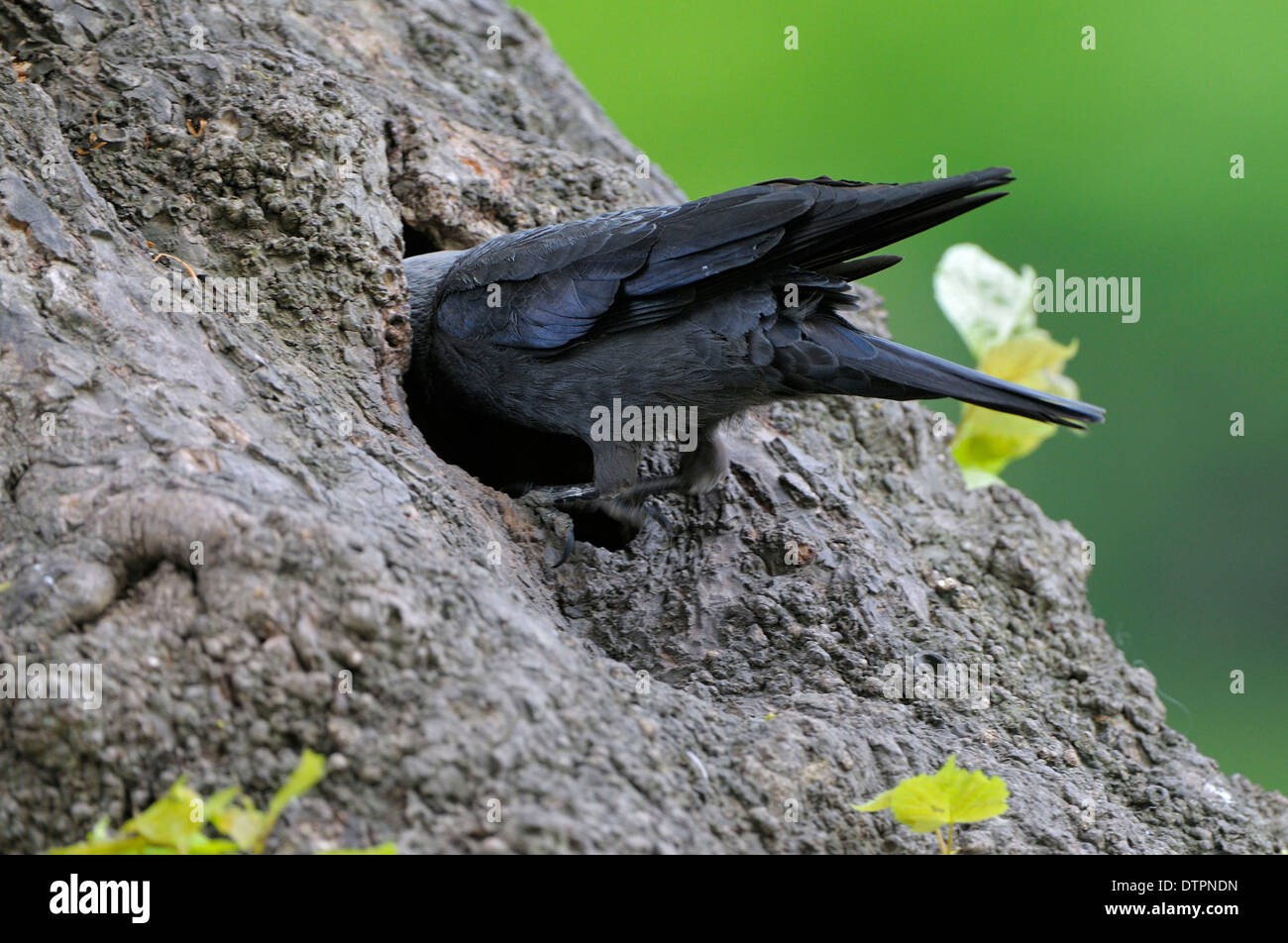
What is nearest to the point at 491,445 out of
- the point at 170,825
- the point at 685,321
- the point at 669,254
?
the point at 685,321

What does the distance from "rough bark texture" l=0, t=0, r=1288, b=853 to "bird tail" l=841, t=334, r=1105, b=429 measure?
504 millimetres

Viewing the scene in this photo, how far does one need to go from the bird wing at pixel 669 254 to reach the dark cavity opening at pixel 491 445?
277mm

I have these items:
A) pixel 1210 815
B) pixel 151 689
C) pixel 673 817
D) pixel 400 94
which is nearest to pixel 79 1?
pixel 400 94

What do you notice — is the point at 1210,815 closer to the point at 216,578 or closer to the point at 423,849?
the point at 423,849

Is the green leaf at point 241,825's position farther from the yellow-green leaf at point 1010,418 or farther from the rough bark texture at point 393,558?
the yellow-green leaf at point 1010,418

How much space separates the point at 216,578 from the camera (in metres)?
2.20

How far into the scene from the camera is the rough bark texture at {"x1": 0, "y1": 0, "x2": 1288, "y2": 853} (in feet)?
6.81

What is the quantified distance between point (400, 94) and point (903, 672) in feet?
8.65

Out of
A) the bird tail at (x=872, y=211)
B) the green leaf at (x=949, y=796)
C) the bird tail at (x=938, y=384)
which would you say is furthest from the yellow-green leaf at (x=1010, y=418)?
the green leaf at (x=949, y=796)

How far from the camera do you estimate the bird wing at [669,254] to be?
320 centimetres

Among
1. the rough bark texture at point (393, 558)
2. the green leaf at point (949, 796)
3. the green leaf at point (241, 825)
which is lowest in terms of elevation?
the green leaf at point (949, 796)

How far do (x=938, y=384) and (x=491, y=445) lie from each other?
1595 mm

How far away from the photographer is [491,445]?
13.7 ft

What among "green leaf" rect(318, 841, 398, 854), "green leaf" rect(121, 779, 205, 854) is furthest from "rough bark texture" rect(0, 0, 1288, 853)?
"green leaf" rect(121, 779, 205, 854)
